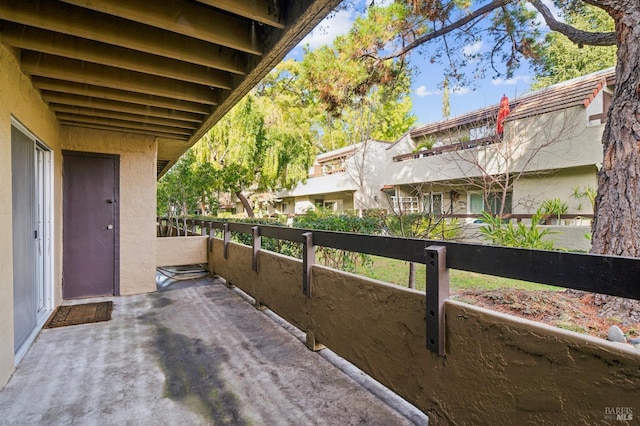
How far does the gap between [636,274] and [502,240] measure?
510 cm

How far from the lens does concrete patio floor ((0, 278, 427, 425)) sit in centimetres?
208

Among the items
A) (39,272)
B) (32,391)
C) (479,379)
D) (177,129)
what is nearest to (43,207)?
(39,272)

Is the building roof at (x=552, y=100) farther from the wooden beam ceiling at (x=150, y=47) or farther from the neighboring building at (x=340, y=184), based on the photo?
the wooden beam ceiling at (x=150, y=47)

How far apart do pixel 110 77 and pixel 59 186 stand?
230 centimetres

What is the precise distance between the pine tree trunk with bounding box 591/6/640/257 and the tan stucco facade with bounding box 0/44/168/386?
604 centimetres

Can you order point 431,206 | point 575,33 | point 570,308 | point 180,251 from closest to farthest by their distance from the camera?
1. point 570,308
2. point 575,33
3. point 431,206
4. point 180,251

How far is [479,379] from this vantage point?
1560mm

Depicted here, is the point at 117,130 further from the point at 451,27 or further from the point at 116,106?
the point at 451,27

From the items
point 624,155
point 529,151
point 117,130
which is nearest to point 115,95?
point 117,130

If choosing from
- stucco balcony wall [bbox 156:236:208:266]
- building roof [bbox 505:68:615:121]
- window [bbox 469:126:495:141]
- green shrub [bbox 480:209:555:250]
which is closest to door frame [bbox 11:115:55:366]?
stucco balcony wall [bbox 156:236:208:266]

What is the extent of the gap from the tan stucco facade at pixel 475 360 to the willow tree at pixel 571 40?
3.82 metres

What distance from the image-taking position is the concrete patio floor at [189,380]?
208 cm

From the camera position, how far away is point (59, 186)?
453 centimetres

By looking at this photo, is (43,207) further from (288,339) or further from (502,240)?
(502,240)
